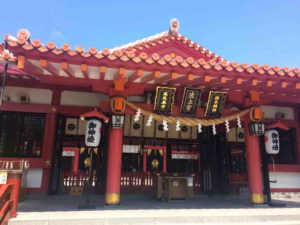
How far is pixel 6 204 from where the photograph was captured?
4324mm

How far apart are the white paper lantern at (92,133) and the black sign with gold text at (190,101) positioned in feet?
7.87

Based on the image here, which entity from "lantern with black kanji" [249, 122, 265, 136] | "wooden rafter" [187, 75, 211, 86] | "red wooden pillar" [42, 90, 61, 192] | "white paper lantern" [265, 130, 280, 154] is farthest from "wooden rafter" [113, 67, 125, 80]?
"white paper lantern" [265, 130, 280, 154]

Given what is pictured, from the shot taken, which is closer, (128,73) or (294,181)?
(128,73)

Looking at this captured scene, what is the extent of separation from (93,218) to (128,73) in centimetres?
346

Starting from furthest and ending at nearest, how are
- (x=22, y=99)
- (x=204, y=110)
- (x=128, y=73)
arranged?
1. (x=22, y=99)
2. (x=204, y=110)
3. (x=128, y=73)

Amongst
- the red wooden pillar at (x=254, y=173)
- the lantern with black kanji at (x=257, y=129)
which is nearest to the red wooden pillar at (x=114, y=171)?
the red wooden pillar at (x=254, y=173)

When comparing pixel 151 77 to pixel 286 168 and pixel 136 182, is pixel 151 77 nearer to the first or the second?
A: pixel 136 182

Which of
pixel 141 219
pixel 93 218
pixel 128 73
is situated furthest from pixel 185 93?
pixel 93 218

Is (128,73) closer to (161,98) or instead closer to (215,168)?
(161,98)

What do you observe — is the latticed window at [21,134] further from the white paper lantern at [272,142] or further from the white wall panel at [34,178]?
the white paper lantern at [272,142]

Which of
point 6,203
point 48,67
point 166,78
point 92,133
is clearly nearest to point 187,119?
point 166,78

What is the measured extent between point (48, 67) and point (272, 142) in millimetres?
6687

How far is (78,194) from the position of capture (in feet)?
25.4

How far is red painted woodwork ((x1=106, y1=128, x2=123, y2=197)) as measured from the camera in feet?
19.3
